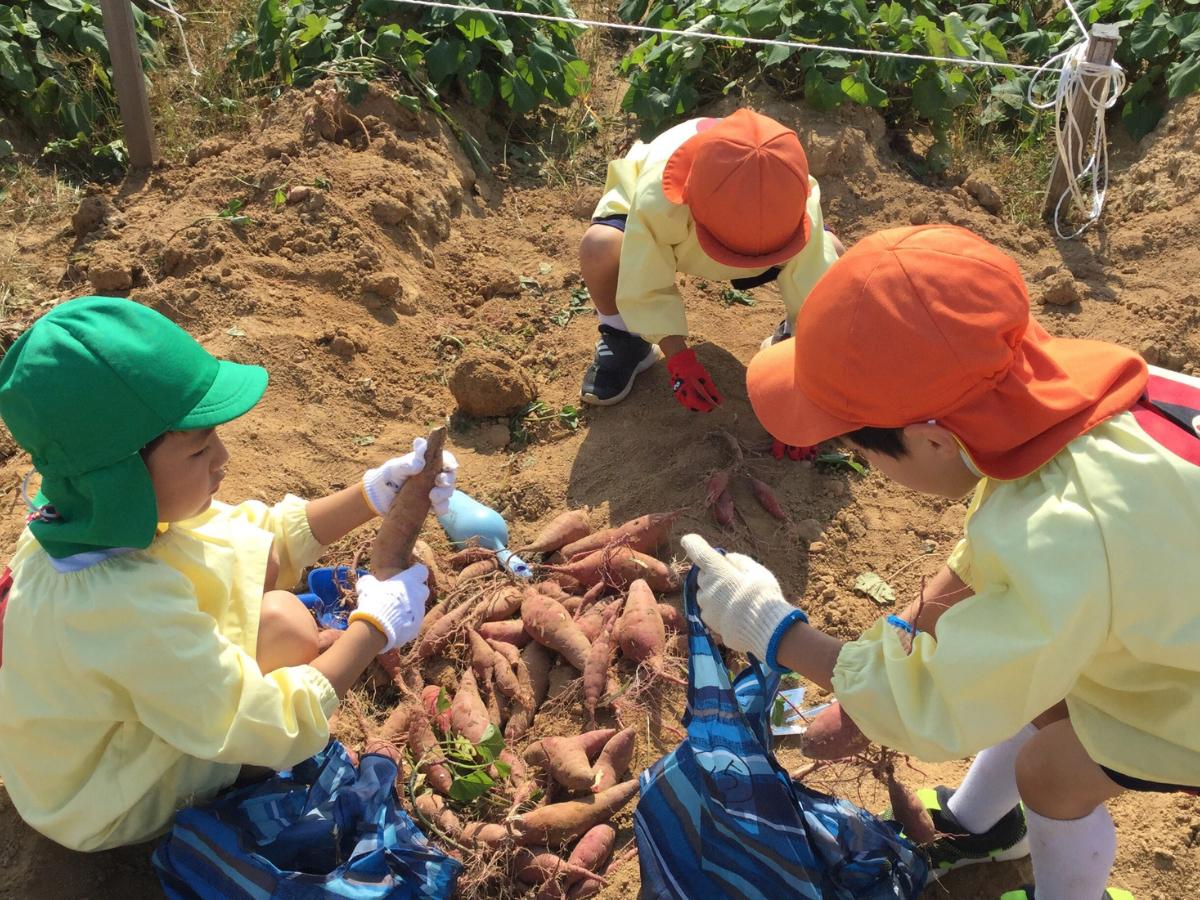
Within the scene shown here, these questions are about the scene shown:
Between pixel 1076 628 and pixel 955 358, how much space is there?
457 millimetres

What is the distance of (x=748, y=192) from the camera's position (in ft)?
Result: 9.83

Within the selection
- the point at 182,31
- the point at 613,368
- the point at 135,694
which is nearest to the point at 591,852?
the point at 135,694

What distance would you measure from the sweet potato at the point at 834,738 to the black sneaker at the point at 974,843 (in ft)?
1.20

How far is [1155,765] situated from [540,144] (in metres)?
4.10

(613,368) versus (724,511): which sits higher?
(613,368)

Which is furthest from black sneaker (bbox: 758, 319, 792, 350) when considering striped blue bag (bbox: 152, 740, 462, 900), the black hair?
striped blue bag (bbox: 152, 740, 462, 900)

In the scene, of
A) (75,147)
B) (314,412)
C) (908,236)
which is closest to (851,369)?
(908,236)

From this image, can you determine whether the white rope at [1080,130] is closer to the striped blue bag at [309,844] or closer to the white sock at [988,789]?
the white sock at [988,789]

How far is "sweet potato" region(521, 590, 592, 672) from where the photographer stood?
263 cm

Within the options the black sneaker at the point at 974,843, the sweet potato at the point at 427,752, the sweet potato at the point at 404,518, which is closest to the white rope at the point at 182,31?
the sweet potato at the point at 404,518

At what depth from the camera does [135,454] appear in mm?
1831

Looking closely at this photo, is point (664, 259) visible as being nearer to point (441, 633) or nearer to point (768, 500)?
point (768, 500)

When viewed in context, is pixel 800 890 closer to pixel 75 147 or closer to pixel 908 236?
pixel 908 236

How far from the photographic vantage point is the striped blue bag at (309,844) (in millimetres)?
1981
